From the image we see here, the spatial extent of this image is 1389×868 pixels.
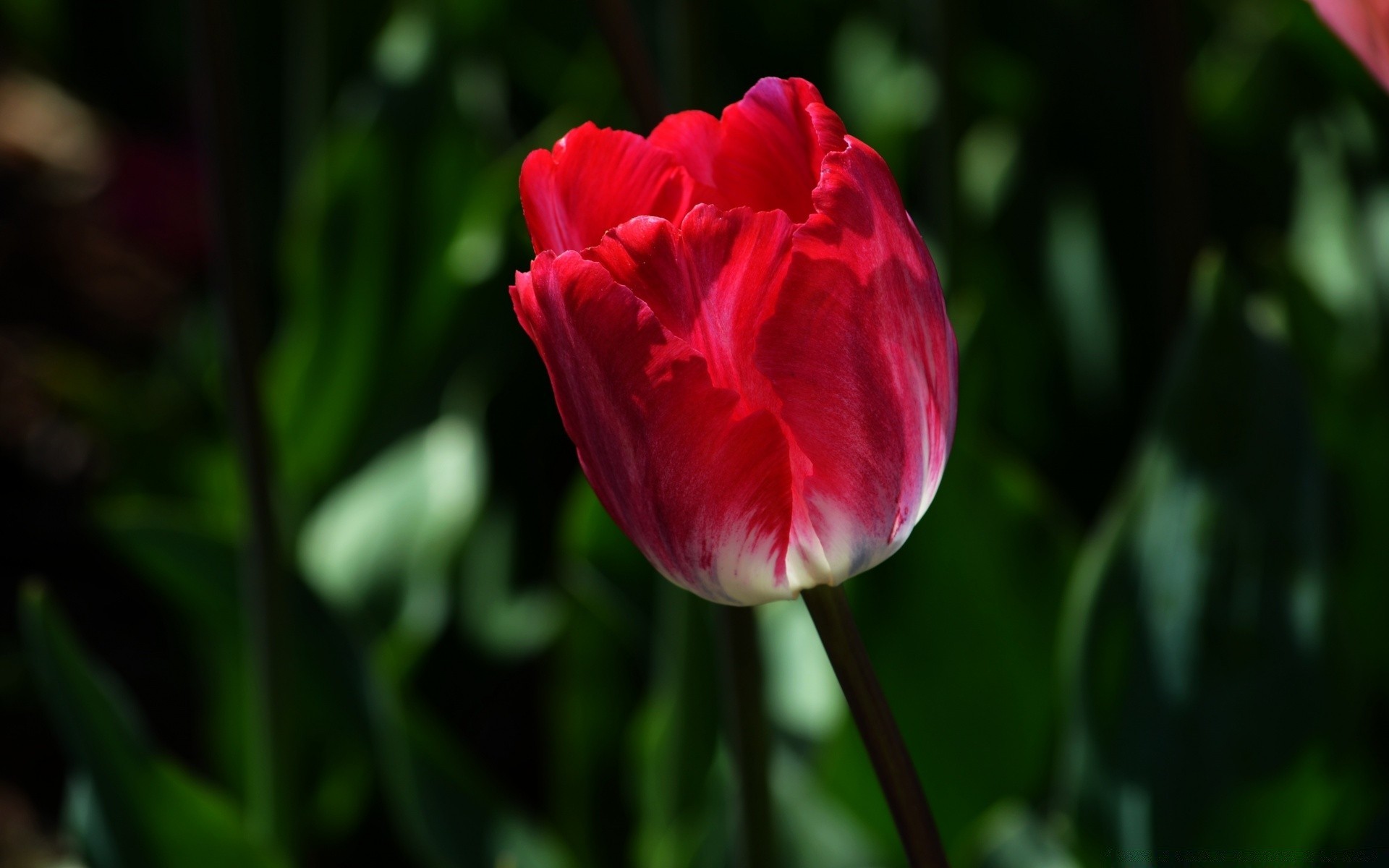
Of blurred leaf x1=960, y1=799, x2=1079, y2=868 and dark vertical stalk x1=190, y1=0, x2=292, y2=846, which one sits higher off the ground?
dark vertical stalk x1=190, y1=0, x2=292, y2=846

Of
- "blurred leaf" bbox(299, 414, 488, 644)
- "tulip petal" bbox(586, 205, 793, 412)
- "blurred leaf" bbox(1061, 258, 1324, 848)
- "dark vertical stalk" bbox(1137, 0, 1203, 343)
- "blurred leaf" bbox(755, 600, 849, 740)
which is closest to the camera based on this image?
"tulip petal" bbox(586, 205, 793, 412)

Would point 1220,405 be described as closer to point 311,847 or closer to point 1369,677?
point 1369,677

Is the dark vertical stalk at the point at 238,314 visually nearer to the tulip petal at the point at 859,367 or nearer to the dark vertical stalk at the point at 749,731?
the dark vertical stalk at the point at 749,731

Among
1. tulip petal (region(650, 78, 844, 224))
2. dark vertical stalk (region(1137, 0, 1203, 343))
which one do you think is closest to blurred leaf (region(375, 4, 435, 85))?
dark vertical stalk (region(1137, 0, 1203, 343))

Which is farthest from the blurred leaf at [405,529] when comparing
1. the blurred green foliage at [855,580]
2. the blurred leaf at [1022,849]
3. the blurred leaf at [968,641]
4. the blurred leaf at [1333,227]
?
the blurred leaf at [1333,227]

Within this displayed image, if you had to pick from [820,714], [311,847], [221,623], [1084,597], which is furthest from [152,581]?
[1084,597]

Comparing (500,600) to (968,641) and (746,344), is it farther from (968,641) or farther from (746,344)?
(746,344)

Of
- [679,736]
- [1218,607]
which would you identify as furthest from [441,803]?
[1218,607]

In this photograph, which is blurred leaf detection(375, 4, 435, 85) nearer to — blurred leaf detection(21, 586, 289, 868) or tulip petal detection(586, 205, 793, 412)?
blurred leaf detection(21, 586, 289, 868)
